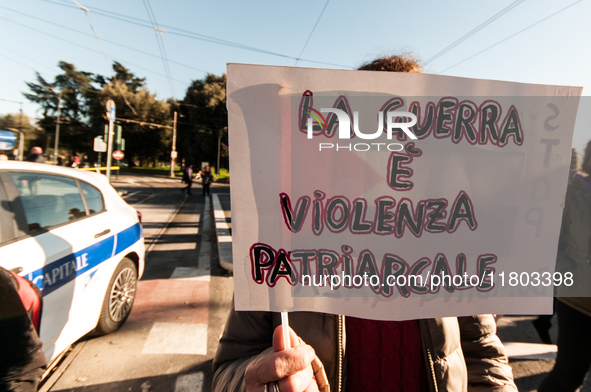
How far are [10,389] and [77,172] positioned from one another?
85.3 inches

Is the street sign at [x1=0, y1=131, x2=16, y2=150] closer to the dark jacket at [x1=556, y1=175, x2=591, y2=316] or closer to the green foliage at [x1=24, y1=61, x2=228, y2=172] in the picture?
the dark jacket at [x1=556, y1=175, x2=591, y2=316]

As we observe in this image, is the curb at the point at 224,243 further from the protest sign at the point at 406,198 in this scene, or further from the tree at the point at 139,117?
the tree at the point at 139,117

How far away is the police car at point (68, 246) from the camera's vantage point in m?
2.01

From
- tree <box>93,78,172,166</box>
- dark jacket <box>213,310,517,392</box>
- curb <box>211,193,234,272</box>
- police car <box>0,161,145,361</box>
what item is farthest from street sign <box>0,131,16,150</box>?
tree <box>93,78,172,166</box>

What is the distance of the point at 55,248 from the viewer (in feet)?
7.17

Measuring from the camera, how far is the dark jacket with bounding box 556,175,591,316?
178cm

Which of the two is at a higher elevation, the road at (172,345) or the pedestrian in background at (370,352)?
the pedestrian in background at (370,352)

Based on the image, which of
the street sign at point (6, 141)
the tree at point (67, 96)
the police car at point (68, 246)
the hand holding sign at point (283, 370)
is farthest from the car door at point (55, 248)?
the tree at point (67, 96)

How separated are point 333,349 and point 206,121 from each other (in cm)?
3812

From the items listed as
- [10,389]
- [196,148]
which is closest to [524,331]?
[10,389]

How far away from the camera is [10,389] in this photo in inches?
53.0

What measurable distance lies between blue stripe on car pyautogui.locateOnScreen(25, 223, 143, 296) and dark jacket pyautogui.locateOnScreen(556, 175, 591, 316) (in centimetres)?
332

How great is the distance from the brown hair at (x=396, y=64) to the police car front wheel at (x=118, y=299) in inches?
121

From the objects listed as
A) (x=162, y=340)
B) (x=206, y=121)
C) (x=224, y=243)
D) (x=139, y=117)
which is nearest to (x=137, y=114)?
(x=139, y=117)
